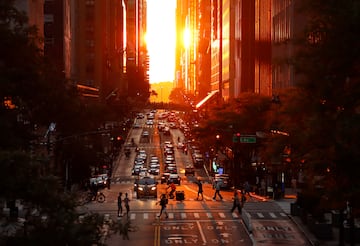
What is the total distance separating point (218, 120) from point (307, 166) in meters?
61.0

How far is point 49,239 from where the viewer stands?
1623 centimetres

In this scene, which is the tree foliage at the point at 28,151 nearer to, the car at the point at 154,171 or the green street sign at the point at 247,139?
the green street sign at the point at 247,139

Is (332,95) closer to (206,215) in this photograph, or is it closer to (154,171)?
(206,215)

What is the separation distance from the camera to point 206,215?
158 ft

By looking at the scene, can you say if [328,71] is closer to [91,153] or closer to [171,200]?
[171,200]

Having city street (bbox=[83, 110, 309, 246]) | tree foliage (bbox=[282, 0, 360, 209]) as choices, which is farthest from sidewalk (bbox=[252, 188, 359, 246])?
tree foliage (bbox=[282, 0, 360, 209])

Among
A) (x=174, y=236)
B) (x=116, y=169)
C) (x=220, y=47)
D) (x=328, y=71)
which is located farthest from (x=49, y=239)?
(x=220, y=47)

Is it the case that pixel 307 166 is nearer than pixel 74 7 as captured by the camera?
Yes

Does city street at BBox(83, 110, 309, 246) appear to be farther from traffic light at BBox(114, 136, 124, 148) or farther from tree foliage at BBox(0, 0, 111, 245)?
traffic light at BBox(114, 136, 124, 148)

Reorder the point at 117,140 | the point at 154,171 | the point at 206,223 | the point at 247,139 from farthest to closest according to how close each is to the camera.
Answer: the point at 117,140, the point at 154,171, the point at 247,139, the point at 206,223

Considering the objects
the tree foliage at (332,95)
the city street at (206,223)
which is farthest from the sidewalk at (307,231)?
the tree foliage at (332,95)

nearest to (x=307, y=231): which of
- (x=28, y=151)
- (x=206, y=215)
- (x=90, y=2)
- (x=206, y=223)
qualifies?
(x=206, y=223)

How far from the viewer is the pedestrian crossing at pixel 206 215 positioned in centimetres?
4702

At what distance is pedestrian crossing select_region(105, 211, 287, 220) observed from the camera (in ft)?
154
